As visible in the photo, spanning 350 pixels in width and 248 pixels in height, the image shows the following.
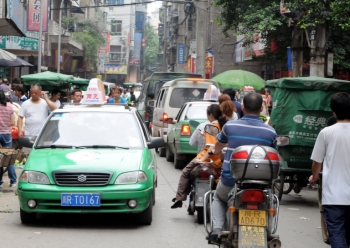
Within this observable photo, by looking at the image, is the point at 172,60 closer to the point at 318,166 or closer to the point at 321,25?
the point at 321,25

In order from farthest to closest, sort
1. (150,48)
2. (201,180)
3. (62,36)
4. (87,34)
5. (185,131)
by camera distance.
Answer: (150,48) → (87,34) → (62,36) → (185,131) → (201,180)

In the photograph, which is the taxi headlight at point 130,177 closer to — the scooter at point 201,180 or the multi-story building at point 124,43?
the scooter at point 201,180

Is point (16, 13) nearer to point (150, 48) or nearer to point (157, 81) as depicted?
point (157, 81)

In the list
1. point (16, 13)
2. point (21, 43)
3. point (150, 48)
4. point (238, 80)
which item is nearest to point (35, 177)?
point (16, 13)

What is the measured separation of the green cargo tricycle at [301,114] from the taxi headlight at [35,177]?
424cm

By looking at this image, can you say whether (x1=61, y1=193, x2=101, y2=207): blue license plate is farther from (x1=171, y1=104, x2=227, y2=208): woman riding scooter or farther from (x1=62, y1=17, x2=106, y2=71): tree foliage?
(x1=62, y1=17, x2=106, y2=71): tree foliage

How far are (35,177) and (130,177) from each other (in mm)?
1159

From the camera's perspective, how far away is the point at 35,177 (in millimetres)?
8422

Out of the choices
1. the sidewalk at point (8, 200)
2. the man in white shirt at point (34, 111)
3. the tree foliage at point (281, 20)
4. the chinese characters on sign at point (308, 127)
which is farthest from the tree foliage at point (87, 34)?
the chinese characters on sign at point (308, 127)

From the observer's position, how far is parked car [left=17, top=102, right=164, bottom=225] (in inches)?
327

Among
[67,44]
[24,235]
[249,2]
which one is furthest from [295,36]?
[67,44]

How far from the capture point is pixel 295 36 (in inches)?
957

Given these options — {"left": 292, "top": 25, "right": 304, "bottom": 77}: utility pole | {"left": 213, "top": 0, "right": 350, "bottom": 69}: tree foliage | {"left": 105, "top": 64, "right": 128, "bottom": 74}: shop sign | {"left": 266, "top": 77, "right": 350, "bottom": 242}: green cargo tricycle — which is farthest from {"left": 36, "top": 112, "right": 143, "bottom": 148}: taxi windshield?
{"left": 105, "top": 64, "right": 128, "bottom": 74}: shop sign

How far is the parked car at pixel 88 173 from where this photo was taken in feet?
27.2
